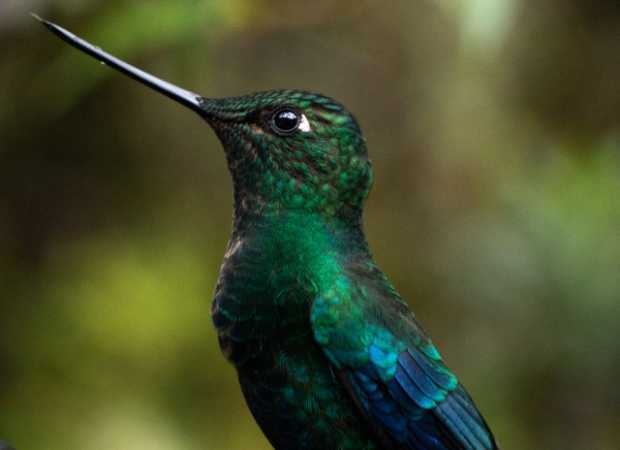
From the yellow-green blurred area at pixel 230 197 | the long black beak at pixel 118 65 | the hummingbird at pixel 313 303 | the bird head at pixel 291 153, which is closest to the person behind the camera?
the long black beak at pixel 118 65

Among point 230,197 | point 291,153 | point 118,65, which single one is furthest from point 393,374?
point 230,197

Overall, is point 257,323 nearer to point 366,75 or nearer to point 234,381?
point 234,381

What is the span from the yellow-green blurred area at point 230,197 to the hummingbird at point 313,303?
43.1 inches

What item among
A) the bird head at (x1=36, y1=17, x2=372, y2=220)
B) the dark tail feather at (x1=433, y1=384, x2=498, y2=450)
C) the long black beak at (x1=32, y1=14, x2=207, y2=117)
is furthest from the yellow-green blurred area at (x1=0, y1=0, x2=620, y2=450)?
the dark tail feather at (x1=433, y1=384, x2=498, y2=450)

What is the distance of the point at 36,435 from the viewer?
3.31 metres

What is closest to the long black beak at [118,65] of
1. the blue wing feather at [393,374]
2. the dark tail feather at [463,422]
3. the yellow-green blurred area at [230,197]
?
the blue wing feather at [393,374]

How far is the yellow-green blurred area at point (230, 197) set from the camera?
3.26 m

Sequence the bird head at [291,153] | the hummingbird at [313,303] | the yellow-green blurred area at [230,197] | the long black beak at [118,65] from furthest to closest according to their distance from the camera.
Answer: the yellow-green blurred area at [230,197], the bird head at [291,153], the hummingbird at [313,303], the long black beak at [118,65]

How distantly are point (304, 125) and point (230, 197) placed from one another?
6.46 ft

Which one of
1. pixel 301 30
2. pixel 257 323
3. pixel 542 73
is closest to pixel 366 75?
pixel 301 30

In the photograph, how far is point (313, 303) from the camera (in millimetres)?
1716

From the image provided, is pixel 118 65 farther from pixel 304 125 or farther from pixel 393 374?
pixel 393 374

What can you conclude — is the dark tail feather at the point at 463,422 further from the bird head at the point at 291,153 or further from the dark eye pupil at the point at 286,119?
the dark eye pupil at the point at 286,119

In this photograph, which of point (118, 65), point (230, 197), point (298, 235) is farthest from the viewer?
point (230, 197)
